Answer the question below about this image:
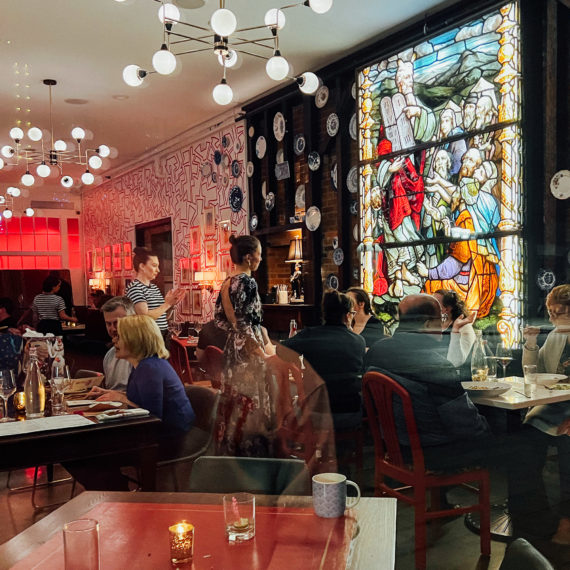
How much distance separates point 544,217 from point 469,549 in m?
2.25

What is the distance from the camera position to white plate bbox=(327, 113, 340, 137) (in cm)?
573

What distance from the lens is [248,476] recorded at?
5.73ft

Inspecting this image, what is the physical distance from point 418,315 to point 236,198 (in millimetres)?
4821

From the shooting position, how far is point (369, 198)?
5.42 metres

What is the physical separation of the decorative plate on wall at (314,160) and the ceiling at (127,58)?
0.83 meters

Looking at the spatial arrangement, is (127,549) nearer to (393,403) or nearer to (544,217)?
(393,403)

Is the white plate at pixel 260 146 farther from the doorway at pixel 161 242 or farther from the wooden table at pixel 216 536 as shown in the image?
the wooden table at pixel 216 536

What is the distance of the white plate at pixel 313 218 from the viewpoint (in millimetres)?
6047

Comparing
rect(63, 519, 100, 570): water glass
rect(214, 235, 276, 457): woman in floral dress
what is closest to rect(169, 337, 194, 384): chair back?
rect(214, 235, 276, 457): woman in floral dress

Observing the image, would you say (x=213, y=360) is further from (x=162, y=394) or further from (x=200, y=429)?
(x=162, y=394)

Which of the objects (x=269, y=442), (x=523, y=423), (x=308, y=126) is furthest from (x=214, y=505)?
(x=308, y=126)

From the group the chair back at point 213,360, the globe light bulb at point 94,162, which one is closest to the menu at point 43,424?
the chair back at point 213,360

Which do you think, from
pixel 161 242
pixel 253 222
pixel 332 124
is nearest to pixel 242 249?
pixel 332 124

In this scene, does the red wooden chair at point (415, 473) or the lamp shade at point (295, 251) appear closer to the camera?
the red wooden chair at point (415, 473)
